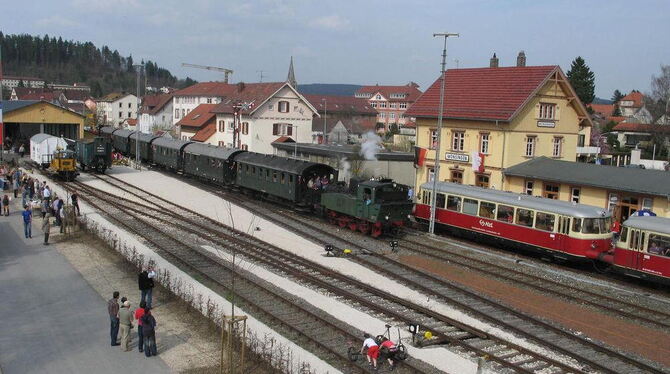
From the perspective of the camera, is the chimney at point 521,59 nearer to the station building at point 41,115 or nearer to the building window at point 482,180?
the building window at point 482,180

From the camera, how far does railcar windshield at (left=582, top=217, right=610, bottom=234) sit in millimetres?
21031

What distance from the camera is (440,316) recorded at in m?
15.2

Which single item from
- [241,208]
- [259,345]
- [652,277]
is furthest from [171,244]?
[652,277]

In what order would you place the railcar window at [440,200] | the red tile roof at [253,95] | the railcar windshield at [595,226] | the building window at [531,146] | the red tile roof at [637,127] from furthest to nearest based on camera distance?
the red tile roof at [637,127] < the red tile roof at [253,95] < the building window at [531,146] < the railcar window at [440,200] < the railcar windshield at [595,226]

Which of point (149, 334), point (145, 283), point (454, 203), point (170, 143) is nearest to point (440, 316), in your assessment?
point (149, 334)

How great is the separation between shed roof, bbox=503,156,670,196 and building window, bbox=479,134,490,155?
6.53ft

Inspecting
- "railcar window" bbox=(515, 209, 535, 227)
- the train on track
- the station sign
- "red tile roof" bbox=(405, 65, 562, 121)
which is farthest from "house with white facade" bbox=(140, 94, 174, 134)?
"railcar window" bbox=(515, 209, 535, 227)

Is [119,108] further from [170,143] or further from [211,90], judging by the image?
[170,143]

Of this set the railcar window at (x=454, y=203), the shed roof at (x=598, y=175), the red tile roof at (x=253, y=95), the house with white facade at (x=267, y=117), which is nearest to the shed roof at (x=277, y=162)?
the railcar window at (x=454, y=203)

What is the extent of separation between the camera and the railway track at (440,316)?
1287cm

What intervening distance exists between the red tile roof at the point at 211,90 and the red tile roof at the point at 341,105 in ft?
68.0

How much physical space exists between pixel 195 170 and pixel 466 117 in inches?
773

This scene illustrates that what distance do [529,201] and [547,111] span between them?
13.6 metres

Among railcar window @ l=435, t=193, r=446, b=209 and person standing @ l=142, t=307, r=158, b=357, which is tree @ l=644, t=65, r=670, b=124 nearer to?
railcar window @ l=435, t=193, r=446, b=209
